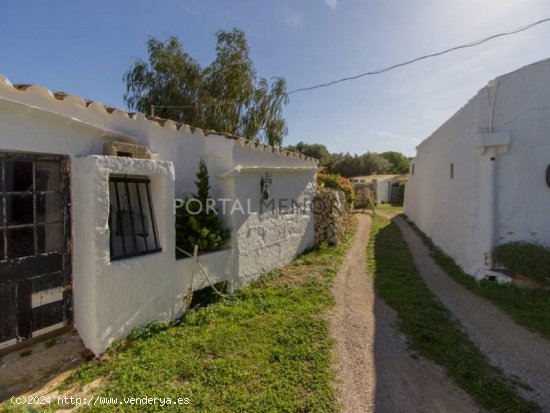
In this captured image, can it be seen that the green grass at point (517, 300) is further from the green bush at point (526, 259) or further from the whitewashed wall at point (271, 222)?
the whitewashed wall at point (271, 222)

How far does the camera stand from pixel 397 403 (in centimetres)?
306

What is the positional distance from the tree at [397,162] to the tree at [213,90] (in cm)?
3506

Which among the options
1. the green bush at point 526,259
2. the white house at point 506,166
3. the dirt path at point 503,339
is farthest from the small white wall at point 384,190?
the dirt path at point 503,339

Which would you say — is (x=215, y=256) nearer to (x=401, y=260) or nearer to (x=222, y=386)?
(x=222, y=386)

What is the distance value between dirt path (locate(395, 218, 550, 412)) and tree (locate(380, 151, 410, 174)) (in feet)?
145

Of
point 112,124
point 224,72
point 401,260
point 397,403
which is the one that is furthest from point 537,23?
point 224,72

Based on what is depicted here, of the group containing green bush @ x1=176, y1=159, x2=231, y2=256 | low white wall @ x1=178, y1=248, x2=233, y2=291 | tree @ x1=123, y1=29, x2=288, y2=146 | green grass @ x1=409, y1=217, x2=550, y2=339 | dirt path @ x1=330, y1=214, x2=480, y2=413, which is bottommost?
dirt path @ x1=330, y1=214, x2=480, y2=413

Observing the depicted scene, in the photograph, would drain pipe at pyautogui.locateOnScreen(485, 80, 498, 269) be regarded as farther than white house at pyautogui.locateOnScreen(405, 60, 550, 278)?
Yes

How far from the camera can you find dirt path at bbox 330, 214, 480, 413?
304cm

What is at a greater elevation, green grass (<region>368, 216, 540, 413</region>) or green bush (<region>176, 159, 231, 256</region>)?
green bush (<region>176, 159, 231, 256</region>)

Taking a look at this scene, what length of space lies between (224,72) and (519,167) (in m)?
15.4

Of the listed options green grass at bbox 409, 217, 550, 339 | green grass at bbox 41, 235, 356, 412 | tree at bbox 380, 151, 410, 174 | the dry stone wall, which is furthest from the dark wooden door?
tree at bbox 380, 151, 410, 174

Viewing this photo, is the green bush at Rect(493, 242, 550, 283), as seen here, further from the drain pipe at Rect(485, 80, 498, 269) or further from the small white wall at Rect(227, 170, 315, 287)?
the small white wall at Rect(227, 170, 315, 287)

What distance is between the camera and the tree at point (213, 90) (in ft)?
52.9
